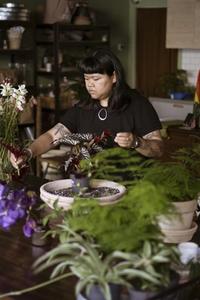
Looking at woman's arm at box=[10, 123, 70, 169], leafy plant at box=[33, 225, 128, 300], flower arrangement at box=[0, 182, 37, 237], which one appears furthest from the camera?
woman's arm at box=[10, 123, 70, 169]

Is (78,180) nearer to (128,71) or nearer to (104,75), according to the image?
(104,75)

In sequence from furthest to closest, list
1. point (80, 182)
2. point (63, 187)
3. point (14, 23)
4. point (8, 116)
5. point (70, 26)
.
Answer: point (70, 26), point (14, 23), point (8, 116), point (63, 187), point (80, 182)

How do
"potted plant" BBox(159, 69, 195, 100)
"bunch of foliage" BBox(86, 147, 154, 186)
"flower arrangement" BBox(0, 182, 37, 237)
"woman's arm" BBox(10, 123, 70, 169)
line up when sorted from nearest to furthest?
"flower arrangement" BBox(0, 182, 37, 237) → "bunch of foliage" BBox(86, 147, 154, 186) → "woman's arm" BBox(10, 123, 70, 169) → "potted plant" BBox(159, 69, 195, 100)

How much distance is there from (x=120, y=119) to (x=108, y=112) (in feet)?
0.26

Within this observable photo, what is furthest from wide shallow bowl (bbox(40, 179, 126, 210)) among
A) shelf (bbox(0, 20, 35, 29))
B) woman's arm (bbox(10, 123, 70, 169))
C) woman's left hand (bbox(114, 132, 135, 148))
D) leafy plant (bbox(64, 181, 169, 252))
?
shelf (bbox(0, 20, 35, 29))

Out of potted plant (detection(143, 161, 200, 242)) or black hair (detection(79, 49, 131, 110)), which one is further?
black hair (detection(79, 49, 131, 110))

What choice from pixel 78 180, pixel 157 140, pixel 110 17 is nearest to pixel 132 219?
pixel 78 180

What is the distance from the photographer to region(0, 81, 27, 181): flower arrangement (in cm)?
271

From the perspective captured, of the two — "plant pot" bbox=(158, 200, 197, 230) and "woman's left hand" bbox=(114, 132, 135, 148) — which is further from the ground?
"woman's left hand" bbox=(114, 132, 135, 148)

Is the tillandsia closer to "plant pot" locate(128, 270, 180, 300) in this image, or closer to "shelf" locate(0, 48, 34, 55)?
"plant pot" locate(128, 270, 180, 300)

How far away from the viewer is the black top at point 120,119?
3039mm

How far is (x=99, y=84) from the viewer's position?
2977 millimetres

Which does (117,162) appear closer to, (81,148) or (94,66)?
(81,148)

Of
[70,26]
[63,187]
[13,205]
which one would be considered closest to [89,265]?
[13,205]
